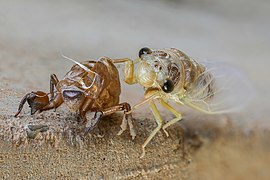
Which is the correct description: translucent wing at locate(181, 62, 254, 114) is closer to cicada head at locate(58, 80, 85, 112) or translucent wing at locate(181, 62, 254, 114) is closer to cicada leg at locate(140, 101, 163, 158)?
cicada leg at locate(140, 101, 163, 158)

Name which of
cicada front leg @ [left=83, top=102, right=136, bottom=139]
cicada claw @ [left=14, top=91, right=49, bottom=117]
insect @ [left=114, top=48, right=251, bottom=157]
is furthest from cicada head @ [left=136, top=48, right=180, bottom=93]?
cicada claw @ [left=14, top=91, right=49, bottom=117]

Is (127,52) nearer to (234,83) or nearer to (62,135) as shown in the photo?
(234,83)

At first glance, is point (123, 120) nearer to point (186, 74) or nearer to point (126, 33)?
point (186, 74)

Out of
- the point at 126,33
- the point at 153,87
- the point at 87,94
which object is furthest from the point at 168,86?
the point at 126,33

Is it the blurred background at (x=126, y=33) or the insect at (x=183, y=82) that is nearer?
the insect at (x=183, y=82)

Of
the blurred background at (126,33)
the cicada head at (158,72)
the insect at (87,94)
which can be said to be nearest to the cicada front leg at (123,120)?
the insect at (87,94)

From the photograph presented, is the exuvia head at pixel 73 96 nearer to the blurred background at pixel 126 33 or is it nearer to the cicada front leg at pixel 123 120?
the cicada front leg at pixel 123 120

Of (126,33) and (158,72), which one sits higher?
(158,72)
